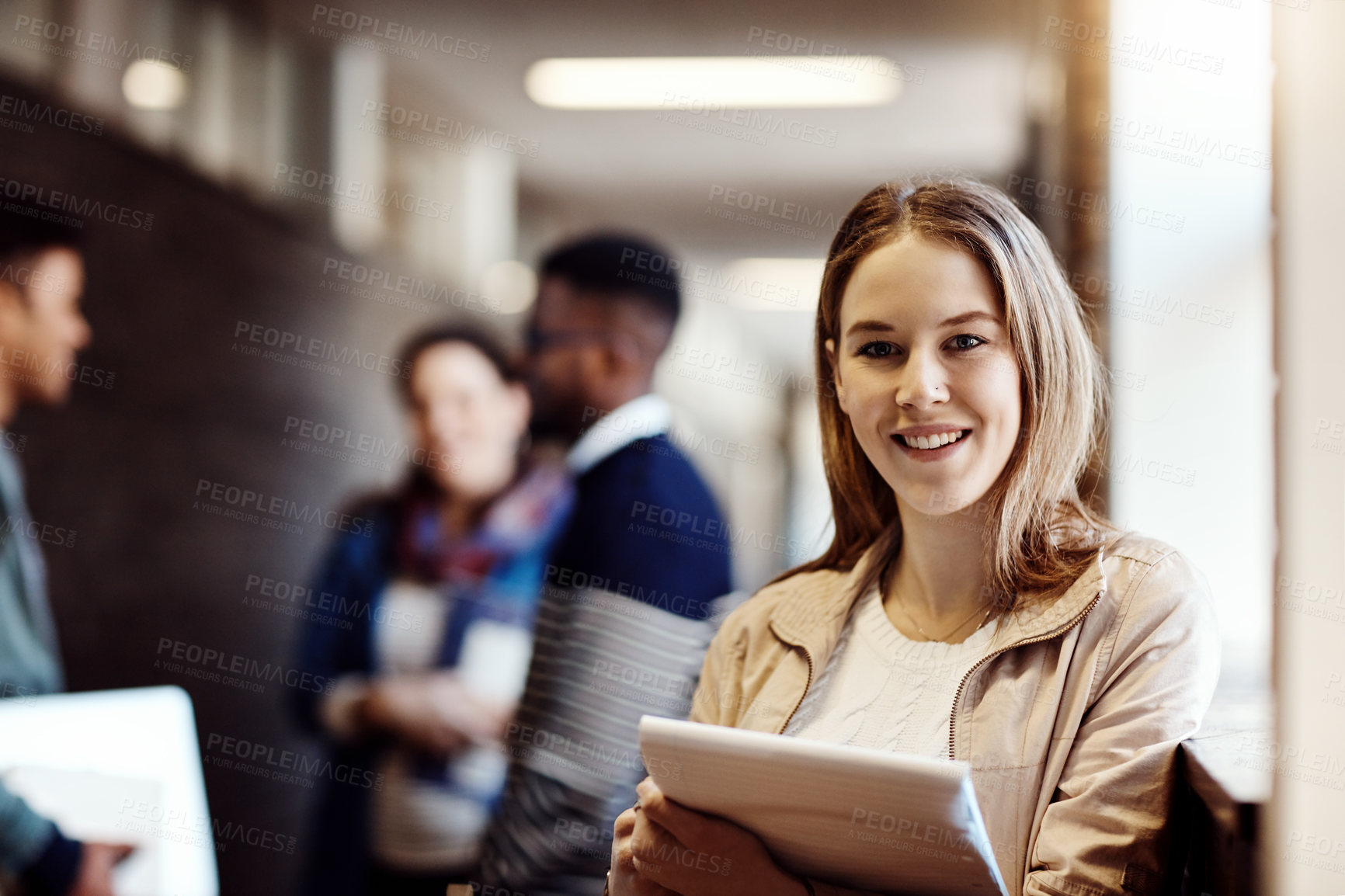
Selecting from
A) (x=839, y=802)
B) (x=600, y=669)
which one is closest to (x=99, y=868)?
(x=600, y=669)

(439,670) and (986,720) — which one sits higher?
(986,720)

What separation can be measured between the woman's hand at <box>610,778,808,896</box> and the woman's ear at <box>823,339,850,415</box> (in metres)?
0.56

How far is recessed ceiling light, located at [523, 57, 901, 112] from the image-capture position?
9.03ft

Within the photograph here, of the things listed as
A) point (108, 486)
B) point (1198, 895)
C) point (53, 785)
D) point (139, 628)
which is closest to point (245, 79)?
point (108, 486)

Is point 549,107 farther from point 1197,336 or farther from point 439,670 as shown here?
point 1197,336

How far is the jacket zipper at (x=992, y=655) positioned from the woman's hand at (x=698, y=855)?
24 cm

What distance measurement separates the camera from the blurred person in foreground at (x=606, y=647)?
5.51 feet

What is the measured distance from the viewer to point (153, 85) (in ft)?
9.90

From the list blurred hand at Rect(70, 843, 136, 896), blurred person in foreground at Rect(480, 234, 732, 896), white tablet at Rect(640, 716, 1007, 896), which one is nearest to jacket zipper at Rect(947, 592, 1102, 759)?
white tablet at Rect(640, 716, 1007, 896)

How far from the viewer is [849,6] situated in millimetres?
2736

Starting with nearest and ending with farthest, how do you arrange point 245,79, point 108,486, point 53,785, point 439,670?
point 53,785
point 439,670
point 108,486
point 245,79

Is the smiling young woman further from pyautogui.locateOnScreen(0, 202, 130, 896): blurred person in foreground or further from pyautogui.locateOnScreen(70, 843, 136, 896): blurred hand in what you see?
pyautogui.locateOnScreen(0, 202, 130, 896): blurred person in foreground

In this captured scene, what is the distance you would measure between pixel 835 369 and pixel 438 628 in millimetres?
1582

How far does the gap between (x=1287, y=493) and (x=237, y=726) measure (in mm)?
3075
